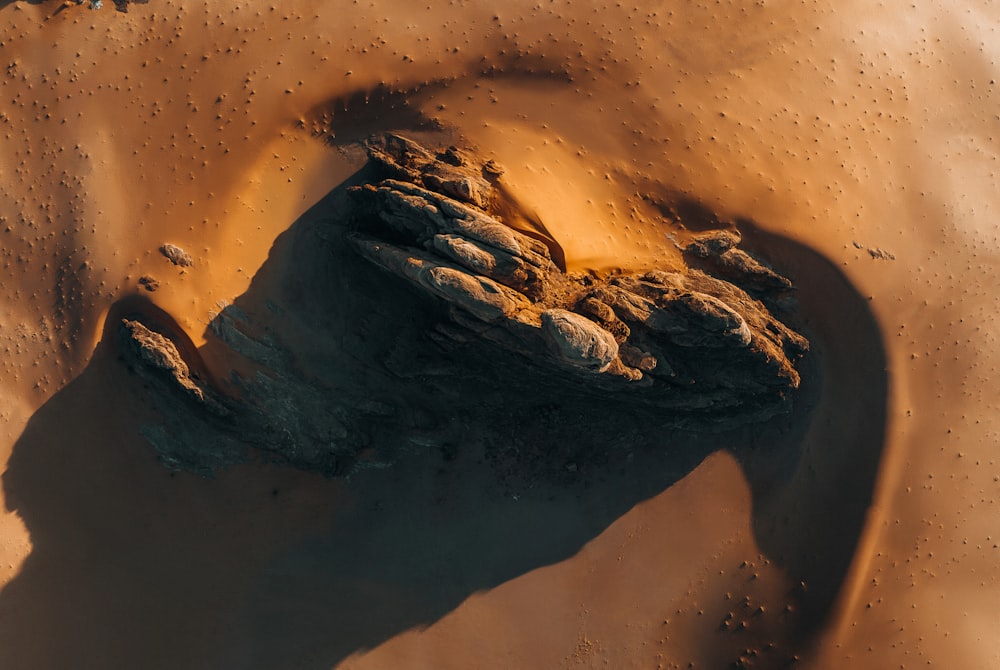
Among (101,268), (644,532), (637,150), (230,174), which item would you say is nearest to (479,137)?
(637,150)

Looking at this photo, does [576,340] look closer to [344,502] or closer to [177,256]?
[344,502]

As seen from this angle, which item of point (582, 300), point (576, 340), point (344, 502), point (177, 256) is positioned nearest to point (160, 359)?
point (177, 256)

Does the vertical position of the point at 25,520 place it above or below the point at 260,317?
below

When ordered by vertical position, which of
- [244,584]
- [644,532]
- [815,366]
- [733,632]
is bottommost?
[733,632]

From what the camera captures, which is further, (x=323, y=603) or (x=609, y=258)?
Answer: (x=323, y=603)

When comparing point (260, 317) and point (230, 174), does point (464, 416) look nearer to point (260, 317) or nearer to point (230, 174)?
point (260, 317)

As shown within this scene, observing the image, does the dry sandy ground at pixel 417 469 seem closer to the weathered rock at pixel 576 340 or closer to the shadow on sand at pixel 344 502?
the shadow on sand at pixel 344 502

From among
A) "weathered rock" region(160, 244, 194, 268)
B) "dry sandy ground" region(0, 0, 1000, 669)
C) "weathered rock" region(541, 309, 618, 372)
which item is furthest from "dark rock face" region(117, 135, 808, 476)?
"weathered rock" region(160, 244, 194, 268)
